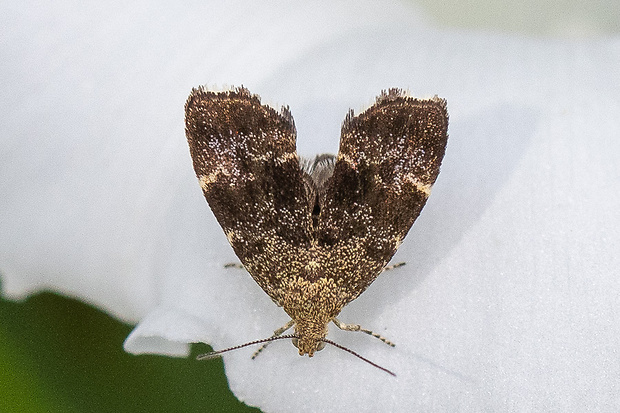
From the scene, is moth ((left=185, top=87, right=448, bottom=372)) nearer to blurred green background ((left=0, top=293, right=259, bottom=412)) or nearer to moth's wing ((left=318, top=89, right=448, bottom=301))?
moth's wing ((left=318, top=89, right=448, bottom=301))

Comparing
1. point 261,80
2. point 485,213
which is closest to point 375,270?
point 485,213

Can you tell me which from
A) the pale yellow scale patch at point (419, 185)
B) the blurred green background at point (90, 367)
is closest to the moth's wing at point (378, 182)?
the pale yellow scale patch at point (419, 185)

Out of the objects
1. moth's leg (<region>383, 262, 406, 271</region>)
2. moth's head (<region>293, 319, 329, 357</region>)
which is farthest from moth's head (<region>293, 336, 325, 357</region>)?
moth's leg (<region>383, 262, 406, 271</region>)

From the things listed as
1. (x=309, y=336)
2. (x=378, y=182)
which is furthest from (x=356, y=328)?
(x=378, y=182)

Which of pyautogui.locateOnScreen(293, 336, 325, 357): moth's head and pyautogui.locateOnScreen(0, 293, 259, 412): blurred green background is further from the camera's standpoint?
pyautogui.locateOnScreen(0, 293, 259, 412): blurred green background

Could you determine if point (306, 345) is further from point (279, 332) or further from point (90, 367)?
point (90, 367)

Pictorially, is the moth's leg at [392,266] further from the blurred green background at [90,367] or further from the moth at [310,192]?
the blurred green background at [90,367]
